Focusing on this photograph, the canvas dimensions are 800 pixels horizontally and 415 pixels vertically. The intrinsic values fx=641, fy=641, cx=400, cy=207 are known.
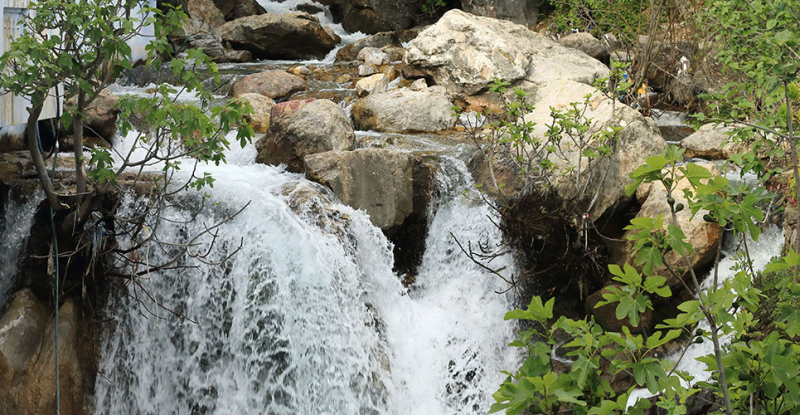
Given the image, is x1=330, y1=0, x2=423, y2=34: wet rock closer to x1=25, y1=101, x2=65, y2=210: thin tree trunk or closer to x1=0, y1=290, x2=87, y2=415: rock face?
x1=0, y1=290, x2=87, y2=415: rock face

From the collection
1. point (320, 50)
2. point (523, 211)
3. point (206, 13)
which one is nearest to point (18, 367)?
point (523, 211)

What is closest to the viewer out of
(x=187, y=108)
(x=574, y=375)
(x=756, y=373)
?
(x=574, y=375)

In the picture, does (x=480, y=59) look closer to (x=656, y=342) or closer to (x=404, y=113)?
(x=404, y=113)

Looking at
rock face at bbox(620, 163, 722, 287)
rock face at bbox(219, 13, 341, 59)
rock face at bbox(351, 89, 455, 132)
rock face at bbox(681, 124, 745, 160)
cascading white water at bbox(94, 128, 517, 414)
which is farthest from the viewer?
rock face at bbox(219, 13, 341, 59)

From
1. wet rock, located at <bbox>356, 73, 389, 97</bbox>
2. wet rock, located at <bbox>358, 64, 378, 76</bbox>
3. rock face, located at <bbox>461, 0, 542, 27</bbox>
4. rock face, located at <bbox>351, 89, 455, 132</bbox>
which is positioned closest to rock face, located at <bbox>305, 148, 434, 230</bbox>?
rock face, located at <bbox>351, 89, 455, 132</bbox>

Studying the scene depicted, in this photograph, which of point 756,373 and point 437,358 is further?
point 437,358

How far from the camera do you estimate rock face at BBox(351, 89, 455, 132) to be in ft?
26.5

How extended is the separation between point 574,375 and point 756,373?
56 cm

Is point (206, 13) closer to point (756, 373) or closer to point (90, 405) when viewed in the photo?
point (90, 405)

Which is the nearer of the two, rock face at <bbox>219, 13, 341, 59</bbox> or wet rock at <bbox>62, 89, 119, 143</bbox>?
wet rock at <bbox>62, 89, 119, 143</bbox>

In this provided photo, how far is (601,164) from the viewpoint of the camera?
5.82 metres

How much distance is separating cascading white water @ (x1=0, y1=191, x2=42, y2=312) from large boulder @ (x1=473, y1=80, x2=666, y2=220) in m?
3.70

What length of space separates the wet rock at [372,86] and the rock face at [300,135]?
268cm

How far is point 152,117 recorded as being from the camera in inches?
137
